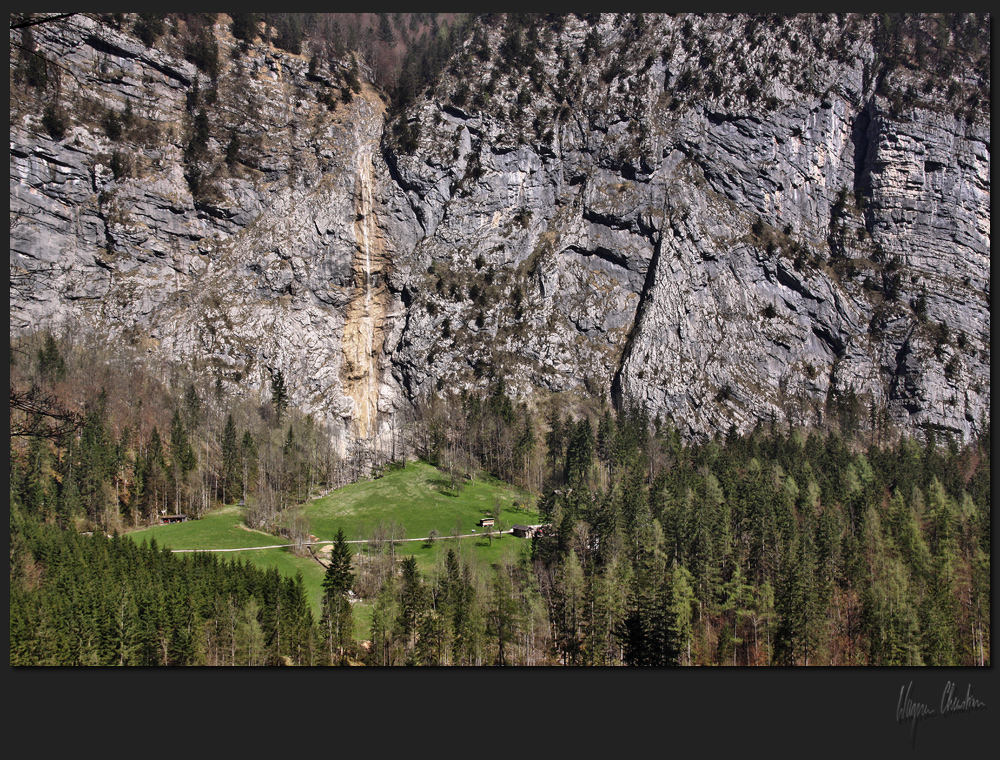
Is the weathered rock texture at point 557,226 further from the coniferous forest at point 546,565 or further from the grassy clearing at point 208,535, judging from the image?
the grassy clearing at point 208,535

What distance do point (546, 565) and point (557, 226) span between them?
92.6 m

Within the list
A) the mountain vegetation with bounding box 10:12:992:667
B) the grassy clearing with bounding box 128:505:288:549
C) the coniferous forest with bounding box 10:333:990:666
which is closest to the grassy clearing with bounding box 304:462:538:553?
the mountain vegetation with bounding box 10:12:992:667

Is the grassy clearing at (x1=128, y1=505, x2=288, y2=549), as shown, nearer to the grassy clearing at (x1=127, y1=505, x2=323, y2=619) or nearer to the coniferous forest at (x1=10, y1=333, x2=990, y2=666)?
the grassy clearing at (x1=127, y1=505, x2=323, y2=619)

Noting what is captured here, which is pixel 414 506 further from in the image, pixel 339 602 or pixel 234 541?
pixel 339 602

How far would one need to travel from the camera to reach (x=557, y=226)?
143125 millimetres

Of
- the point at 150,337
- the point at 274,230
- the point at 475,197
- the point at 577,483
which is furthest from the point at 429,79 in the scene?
the point at 577,483

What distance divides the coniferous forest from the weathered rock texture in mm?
23101

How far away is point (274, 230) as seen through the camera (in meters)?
133

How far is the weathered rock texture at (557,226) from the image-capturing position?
122938 mm

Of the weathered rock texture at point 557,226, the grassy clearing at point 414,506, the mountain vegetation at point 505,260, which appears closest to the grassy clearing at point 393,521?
the grassy clearing at point 414,506

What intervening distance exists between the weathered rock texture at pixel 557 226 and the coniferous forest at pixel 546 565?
75.8 ft

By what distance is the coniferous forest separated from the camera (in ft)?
157

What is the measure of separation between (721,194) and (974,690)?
115113 mm
